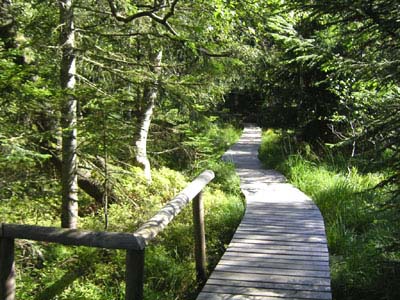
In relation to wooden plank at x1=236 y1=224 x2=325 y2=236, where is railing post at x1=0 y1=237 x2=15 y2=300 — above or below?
above

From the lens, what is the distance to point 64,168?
6305 millimetres

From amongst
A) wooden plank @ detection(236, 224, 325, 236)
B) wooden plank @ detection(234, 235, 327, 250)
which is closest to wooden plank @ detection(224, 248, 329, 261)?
wooden plank @ detection(234, 235, 327, 250)

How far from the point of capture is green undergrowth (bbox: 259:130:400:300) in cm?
477

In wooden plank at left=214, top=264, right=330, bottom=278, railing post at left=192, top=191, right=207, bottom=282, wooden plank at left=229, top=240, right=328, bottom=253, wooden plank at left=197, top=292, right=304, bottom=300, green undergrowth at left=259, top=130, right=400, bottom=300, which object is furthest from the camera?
railing post at left=192, top=191, right=207, bottom=282

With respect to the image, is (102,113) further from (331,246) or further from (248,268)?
(331,246)

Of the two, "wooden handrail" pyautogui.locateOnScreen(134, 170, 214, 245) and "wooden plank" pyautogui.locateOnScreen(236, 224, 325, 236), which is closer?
"wooden handrail" pyautogui.locateOnScreen(134, 170, 214, 245)

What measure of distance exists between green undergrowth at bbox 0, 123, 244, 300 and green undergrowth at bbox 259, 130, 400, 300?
1703 millimetres

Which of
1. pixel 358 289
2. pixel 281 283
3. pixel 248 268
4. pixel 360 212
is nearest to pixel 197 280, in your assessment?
pixel 248 268

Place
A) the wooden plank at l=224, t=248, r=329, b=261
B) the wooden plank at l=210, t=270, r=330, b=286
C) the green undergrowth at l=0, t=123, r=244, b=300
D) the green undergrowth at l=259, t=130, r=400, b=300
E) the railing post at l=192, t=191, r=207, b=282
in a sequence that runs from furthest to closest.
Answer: the railing post at l=192, t=191, r=207, b=282 < the wooden plank at l=224, t=248, r=329, b=261 < the green undergrowth at l=0, t=123, r=244, b=300 < the green undergrowth at l=259, t=130, r=400, b=300 < the wooden plank at l=210, t=270, r=330, b=286

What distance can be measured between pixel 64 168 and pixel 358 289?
435 cm

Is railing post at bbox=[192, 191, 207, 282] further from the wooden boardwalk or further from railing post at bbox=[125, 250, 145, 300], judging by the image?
railing post at bbox=[125, 250, 145, 300]

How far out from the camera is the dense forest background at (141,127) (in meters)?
4.50

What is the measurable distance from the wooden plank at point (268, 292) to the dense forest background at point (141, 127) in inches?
34.4

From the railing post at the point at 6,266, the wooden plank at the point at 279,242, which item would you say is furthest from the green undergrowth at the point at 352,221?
the railing post at the point at 6,266
